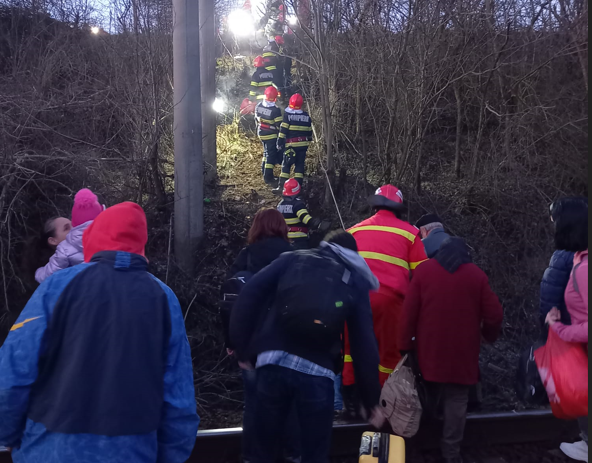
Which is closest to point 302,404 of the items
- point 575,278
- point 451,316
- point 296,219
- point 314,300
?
point 314,300

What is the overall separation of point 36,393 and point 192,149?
4.88 metres

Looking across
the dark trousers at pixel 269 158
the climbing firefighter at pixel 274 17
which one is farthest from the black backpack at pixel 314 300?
the dark trousers at pixel 269 158

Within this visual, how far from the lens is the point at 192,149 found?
6684 mm

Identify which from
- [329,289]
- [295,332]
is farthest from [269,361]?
[329,289]

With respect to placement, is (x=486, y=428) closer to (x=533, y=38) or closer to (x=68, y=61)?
(x=533, y=38)

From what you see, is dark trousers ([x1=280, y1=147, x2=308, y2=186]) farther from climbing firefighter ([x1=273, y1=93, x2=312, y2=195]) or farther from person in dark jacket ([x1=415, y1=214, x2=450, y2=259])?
person in dark jacket ([x1=415, y1=214, x2=450, y2=259])

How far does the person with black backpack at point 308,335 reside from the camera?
9.12 feet

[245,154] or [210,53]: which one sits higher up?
[210,53]

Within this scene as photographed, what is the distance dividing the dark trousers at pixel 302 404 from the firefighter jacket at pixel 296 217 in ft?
15.0

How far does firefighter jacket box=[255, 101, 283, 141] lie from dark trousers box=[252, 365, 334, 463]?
753 centimetres

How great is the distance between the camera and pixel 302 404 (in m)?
2.87

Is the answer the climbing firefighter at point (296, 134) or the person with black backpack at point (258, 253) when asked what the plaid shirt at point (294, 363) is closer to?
the person with black backpack at point (258, 253)

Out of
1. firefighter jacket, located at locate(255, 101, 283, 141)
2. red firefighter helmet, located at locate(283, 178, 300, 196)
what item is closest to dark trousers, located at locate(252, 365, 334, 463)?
red firefighter helmet, located at locate(283, 178, 300, 196)

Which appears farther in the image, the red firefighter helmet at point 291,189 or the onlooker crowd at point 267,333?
the red firefighter helmet at point 291,189
